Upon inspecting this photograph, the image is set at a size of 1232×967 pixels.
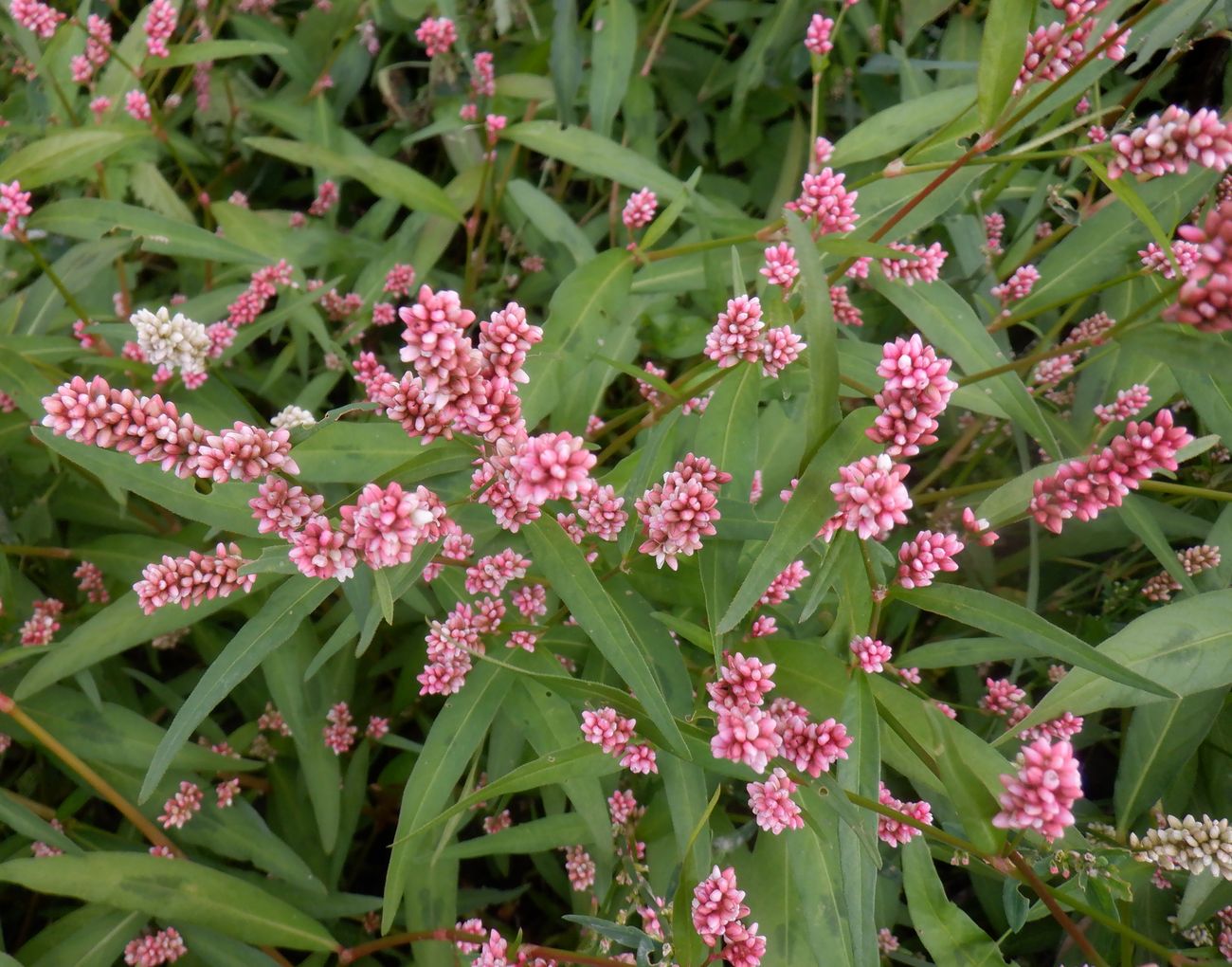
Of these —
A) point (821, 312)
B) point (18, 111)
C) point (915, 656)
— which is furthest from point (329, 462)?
point (18, 111)

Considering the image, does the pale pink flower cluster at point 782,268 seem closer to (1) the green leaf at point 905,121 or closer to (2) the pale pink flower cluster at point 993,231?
(1) the green leaf at point 905,121

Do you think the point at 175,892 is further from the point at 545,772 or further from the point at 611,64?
the point at 611,64

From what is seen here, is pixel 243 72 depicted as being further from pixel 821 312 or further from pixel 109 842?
pixel 821 312

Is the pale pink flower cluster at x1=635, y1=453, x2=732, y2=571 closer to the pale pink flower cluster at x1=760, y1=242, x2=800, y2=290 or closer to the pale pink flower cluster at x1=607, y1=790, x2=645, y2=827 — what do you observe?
the pale pink flower cluster at x1=760, y1=242, x2=800, y2=290

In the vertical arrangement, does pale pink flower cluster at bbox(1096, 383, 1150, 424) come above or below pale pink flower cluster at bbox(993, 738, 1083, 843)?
above

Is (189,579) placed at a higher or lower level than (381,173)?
lower

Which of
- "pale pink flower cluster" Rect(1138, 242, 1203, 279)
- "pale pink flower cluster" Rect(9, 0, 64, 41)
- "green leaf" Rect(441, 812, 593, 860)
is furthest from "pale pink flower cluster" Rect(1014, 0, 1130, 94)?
"pale pink flower cluster" Rect(9, 0, 64, 41)

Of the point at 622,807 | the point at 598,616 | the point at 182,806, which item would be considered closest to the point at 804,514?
the point at 598,616
